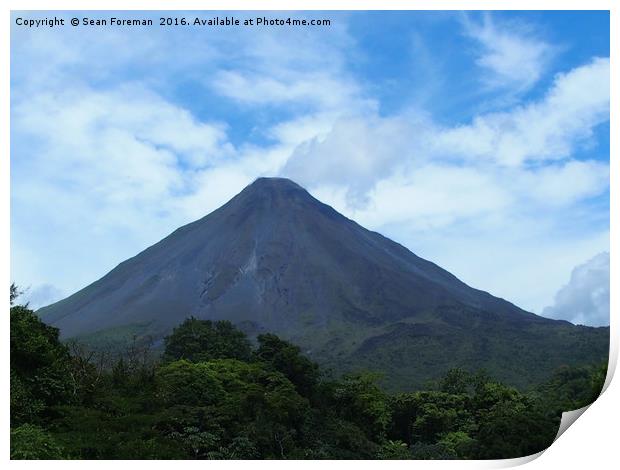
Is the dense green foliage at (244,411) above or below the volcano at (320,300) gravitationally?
below

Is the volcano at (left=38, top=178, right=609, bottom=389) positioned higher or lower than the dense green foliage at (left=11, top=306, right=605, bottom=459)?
higher

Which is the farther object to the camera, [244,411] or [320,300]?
[320,300]

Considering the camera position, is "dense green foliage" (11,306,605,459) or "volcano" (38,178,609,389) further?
"volcano" (38,178,609,389)

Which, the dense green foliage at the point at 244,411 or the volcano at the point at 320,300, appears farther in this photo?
the volcano at the point at 320,300

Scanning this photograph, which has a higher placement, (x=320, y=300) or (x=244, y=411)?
(x=320, y=300)
